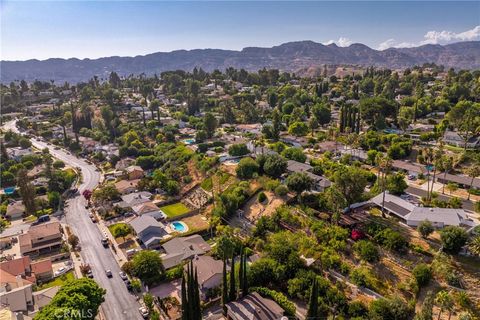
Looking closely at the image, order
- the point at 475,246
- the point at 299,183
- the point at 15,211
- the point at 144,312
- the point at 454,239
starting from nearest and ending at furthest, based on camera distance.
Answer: the point at 475,246 < the point at 144,312 < the point at 454,239 < the point at 299,183 < the point at 15,211

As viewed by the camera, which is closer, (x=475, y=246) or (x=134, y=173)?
(x=475, y=246)

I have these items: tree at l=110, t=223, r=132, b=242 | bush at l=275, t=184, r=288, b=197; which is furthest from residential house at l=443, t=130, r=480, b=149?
tree at l=110, t=223, r=132, b=242

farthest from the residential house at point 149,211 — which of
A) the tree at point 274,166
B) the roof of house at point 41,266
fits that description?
the tree at point 274,166

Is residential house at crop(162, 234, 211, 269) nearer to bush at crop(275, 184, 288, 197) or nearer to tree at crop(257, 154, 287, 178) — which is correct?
bush at crop(275, 184, 288, 197)

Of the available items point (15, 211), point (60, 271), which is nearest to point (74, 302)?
point (60, 271)

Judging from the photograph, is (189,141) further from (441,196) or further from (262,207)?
(441,196)
